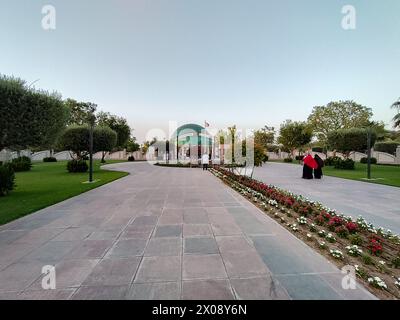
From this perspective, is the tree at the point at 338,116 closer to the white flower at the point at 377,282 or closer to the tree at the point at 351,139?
the tree at the point at 351,139

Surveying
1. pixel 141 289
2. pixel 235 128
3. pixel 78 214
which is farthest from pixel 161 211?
pixel 235 128

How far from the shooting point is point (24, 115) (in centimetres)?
726

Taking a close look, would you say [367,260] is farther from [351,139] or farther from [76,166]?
[351,139]

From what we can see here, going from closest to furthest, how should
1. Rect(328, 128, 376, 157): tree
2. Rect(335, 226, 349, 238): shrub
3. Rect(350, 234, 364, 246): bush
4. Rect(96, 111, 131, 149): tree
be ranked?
1. Rect(350, 234, 364, 246): bush
2. Rect(335, 226, 349, 238): shrub
3. Rect(328, 128, 376, 157): tree
4. Rect(96, 111, 131, 149): tree

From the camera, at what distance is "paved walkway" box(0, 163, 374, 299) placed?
7.82 ft

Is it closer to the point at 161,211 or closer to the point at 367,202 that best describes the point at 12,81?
the point at 161,211

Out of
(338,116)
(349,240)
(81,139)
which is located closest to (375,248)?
(349,240)

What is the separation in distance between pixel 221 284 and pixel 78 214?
15.1ft

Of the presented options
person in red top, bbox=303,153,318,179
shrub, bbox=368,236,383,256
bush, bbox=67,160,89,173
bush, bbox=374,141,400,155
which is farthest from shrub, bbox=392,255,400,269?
bush, bbox=374,141,400,155

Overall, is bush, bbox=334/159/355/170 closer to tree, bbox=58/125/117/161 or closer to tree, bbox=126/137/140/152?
tree, bbox=58/125/117/161

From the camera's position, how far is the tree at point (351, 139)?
63.2 ft

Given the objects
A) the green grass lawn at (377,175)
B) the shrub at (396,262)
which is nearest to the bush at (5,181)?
the shrub at (396,262)

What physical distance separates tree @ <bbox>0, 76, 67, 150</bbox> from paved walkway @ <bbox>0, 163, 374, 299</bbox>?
11.4 feet

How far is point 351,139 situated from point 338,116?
19.0 meters
